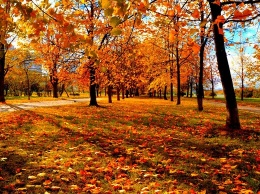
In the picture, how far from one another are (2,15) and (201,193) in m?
4.43

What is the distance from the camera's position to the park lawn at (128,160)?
14.6 feet

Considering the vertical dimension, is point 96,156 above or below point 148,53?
below

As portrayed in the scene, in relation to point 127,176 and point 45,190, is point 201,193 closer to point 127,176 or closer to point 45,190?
point 127,176

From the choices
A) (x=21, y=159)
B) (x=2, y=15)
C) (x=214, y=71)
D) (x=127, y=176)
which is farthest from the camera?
(x=214, y=71)

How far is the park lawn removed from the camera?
14.6 feet

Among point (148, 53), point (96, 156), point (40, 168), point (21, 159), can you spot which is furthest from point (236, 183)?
point (148, 53)

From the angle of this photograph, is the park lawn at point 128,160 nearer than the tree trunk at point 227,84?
Yes

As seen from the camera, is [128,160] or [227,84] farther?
[227,84]

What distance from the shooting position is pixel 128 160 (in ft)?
19.4

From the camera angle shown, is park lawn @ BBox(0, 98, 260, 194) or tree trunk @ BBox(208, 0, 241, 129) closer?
park lawn @ BBox(0, 98, 260, 194)

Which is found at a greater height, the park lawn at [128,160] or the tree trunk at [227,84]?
the tree trunk at [227,84]

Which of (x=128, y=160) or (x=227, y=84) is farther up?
(x=227, y=84)

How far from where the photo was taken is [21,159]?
592cm

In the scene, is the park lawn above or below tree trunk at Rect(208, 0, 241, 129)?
below
